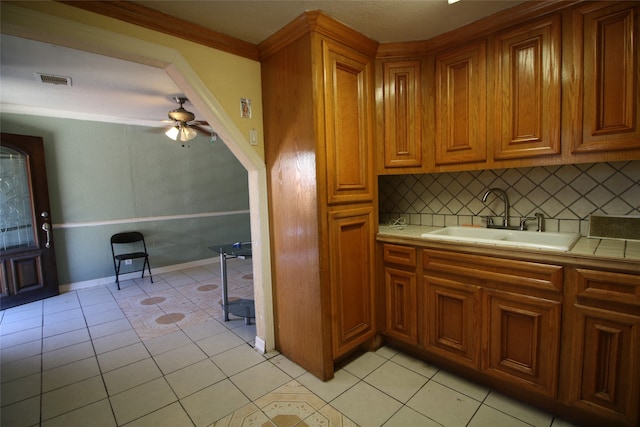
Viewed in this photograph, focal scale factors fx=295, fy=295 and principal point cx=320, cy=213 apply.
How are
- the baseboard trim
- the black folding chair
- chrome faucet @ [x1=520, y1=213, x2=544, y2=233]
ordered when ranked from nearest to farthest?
chrome faucet @ [x1=520, y1=213, x2=544, y2=233]
the baseboard trim
the black folding chair

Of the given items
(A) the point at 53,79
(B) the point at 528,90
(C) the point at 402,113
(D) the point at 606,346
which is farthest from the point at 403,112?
(A) the point at 53,79

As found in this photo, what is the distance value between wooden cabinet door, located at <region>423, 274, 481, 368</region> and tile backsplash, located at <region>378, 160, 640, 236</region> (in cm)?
69

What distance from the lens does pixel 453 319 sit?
1929 millimetres

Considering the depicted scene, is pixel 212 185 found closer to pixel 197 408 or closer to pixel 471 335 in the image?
pixel 197 408

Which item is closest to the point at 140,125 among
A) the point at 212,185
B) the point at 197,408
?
the point at 212,185

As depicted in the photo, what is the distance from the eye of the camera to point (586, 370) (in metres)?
1.47

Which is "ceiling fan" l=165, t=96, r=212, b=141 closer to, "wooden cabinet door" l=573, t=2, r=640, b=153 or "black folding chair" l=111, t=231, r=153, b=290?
"black folding chair" l=111, t=231, r=153, b=290

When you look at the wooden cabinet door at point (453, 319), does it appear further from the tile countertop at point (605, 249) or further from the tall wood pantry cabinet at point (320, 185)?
the tall wood pantry cabinet at point (320, 185)

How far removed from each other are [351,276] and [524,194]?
1.36 metres

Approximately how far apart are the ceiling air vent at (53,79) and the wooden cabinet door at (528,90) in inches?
145

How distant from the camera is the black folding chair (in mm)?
4191

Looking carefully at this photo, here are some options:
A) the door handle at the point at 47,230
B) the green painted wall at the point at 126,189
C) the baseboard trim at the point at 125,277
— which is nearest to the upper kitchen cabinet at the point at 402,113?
the green painted wall at the point at 126,189

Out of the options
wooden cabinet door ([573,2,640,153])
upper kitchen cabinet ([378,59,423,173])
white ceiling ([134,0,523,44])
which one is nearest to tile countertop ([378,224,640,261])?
wooden cabinet door ([573,2,640,153])

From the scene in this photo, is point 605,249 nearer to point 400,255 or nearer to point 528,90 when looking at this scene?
point 528,90
